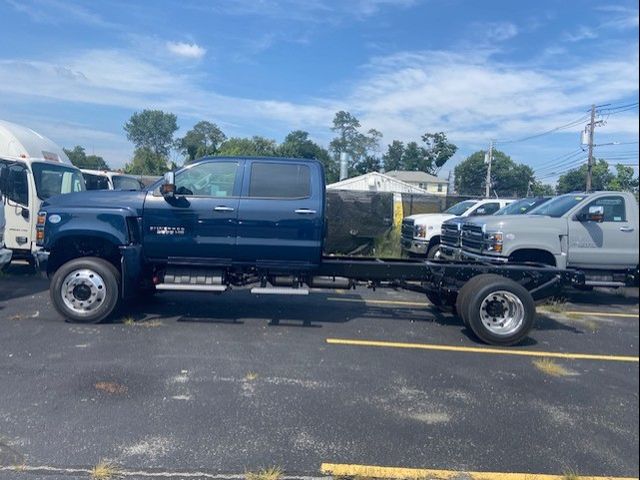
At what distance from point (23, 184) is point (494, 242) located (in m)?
9.15

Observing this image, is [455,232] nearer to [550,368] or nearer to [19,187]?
[550,368]

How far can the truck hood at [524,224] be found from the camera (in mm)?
8508

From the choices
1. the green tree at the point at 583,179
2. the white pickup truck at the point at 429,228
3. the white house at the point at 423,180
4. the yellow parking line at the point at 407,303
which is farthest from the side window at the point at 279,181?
the white house at the point at 423,180

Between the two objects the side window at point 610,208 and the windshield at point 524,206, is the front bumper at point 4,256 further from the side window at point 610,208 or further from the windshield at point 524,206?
the side window at point 610,208

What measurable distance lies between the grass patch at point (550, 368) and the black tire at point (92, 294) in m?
5.30

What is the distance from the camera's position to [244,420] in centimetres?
423

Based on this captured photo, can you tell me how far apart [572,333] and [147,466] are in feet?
20.3

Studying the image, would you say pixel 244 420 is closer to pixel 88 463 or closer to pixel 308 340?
pixel 88 463

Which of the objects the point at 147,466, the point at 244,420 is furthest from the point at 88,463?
the point at 244,420

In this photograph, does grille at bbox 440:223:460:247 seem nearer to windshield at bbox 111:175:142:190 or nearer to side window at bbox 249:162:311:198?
side window at bbox 249:162:311:198

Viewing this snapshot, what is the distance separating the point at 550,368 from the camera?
18.8 feet

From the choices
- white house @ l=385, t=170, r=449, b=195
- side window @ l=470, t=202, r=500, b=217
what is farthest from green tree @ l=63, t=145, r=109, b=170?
white house @ l=385, t=170, r=449, b=195

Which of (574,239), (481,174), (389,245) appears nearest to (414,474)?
(574,239)

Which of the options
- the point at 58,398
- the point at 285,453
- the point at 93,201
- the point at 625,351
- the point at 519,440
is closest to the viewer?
the point at 285,453
